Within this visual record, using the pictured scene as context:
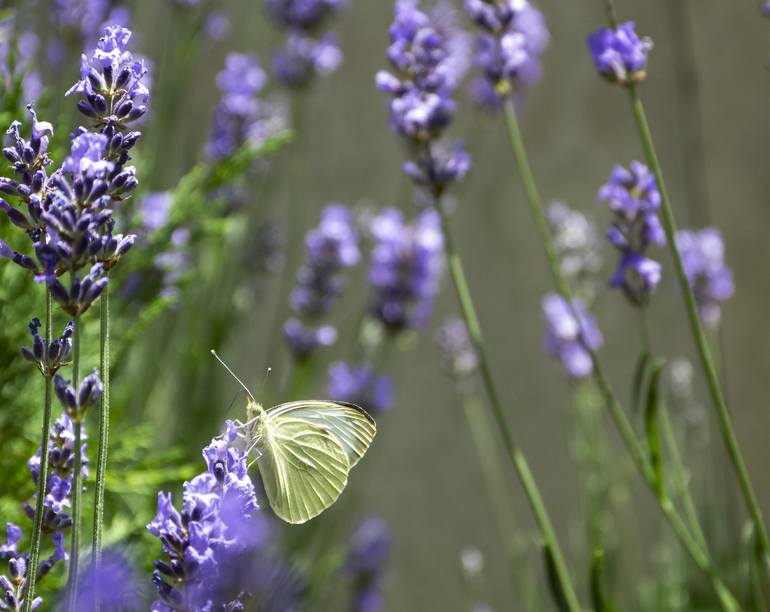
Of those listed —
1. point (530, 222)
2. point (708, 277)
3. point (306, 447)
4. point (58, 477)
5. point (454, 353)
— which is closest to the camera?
point (58, 477)

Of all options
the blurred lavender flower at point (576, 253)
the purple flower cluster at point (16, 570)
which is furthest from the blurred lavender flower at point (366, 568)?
the purple flower cluster at point (16, 570)

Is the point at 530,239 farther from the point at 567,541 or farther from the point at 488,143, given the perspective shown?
the point at 567,541

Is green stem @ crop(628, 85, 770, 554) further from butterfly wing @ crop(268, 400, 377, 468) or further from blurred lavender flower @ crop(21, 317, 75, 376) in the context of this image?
blurred lavender flower @ crop(21, 317, 75, 376)

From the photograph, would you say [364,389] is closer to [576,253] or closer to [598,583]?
[576,253]

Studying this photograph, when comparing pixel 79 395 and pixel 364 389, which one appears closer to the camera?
pixel 79 395

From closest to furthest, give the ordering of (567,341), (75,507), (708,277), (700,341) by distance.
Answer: (75,507), (700,341), (708,277), (567,341)

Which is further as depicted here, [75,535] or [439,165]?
[439,165]

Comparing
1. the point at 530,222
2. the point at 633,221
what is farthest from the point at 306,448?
the point at 530,222

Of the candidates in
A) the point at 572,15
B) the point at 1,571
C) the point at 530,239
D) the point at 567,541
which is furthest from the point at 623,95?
the point at 1,571
